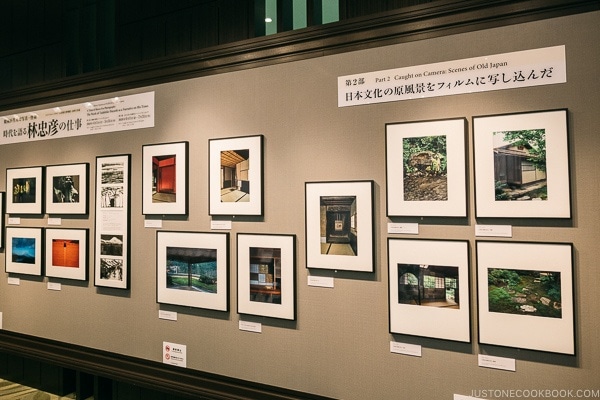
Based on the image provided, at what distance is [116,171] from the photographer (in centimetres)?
335

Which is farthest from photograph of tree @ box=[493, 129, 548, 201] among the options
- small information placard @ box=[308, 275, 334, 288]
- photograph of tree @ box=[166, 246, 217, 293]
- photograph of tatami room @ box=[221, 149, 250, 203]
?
photograph of tree @ box=[166, 246, 217, 293]

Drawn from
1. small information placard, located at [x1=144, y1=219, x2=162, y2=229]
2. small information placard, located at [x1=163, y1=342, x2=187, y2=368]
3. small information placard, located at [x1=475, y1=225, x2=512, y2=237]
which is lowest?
small information placard, located at [x1=163, y1=342, x2=187, y2=368]

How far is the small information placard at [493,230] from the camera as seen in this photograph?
211cm

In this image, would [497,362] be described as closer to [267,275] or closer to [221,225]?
[267,275]

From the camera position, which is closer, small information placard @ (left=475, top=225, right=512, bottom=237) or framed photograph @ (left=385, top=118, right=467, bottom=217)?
small information placard @ (left=475, top=225, right=512, bottom=237)

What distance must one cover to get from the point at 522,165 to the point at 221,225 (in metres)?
1.68

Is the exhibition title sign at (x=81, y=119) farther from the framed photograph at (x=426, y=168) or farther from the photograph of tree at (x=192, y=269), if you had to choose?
the framed photograph at (x=426, y=168)

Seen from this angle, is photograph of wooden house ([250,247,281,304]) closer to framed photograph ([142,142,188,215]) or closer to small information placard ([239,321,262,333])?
small information placard ([239,321,262,333])

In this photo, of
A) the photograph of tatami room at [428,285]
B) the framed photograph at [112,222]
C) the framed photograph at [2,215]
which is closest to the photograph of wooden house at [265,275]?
the photograph of tatami room at [428,285]

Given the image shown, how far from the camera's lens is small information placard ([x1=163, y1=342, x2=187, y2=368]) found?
302cm

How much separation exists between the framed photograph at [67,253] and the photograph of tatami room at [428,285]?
235 cm

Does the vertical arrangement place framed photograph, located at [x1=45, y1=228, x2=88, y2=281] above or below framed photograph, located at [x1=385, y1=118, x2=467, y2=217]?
below

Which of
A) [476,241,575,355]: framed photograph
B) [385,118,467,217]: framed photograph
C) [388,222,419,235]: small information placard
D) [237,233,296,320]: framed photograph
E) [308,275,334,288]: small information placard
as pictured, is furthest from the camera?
[237,233,296,320]: framed photograph

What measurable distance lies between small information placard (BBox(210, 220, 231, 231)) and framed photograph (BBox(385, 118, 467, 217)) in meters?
1.01
